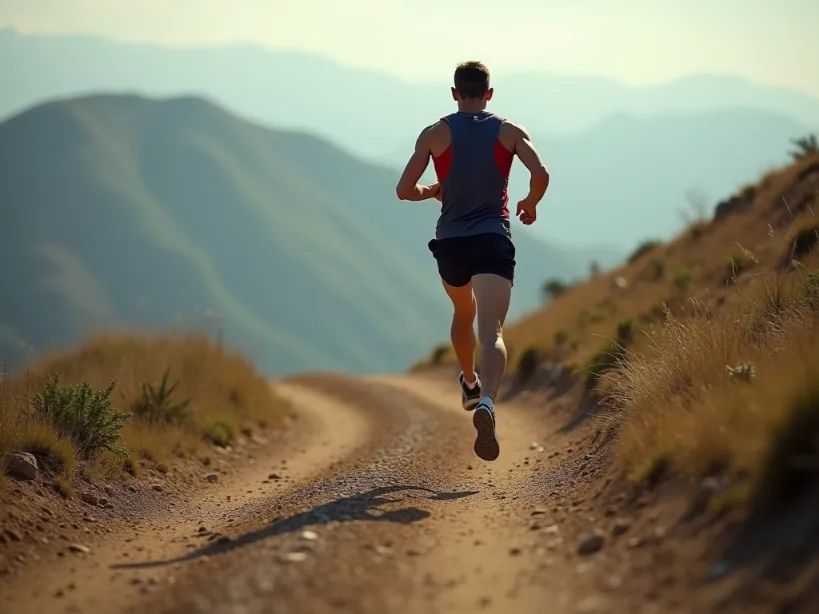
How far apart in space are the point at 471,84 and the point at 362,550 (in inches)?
139

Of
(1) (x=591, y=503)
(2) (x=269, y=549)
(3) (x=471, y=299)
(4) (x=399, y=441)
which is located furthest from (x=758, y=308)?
(2) (x=269, y=549)

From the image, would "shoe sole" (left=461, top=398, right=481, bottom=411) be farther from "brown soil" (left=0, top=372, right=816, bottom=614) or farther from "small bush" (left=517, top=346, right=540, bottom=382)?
"small bush" (left=517, top=346, right=540, bottom=382)

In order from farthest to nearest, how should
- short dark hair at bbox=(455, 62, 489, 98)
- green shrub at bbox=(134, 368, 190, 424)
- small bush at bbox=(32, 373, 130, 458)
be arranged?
green shrub at bbox=(134, 368, 190, 424)
small bush at bbox=(32, 373, 130, 458)
short dark hair at bbox=(455, 62, 489, 98)

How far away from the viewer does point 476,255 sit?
6605 mm

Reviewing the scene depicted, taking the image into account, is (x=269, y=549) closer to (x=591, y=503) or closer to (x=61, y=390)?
(x=591, y=503)

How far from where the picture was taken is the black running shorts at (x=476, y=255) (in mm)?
6566

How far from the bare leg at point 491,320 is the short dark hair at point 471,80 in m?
1.30

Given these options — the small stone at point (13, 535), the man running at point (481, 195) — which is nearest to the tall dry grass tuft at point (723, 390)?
the man running at point (481, 195)

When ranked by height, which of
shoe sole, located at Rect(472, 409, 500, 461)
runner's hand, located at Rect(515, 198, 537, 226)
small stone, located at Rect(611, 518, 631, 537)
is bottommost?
Answer: small stone, located at Rect(611, 518, 631, 537)

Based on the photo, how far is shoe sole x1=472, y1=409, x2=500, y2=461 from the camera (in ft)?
20.9

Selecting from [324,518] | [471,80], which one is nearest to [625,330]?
[471,80]

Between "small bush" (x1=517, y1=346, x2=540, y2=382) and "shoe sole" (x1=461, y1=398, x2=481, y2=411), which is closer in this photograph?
"shoe sole" (x1=461, y1=398, x2=481, y2=411)

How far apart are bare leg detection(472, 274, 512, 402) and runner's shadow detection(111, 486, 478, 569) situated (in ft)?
3.53

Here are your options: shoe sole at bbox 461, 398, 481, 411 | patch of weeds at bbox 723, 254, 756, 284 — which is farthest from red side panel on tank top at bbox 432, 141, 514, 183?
patch of weeds at bbox 723, 254, 756, 284
